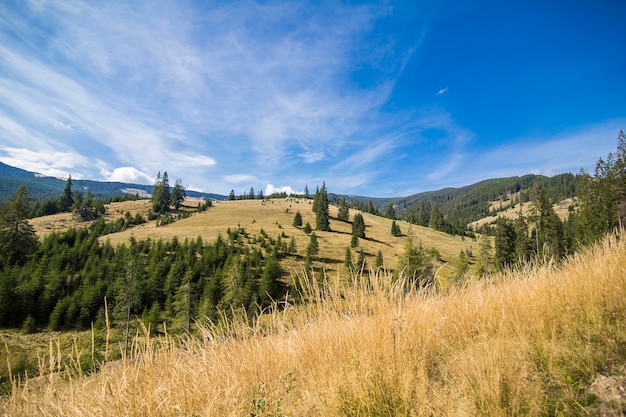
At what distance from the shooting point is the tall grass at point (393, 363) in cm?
188

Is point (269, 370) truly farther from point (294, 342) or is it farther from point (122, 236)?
point (122, 236)

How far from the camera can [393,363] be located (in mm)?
2225

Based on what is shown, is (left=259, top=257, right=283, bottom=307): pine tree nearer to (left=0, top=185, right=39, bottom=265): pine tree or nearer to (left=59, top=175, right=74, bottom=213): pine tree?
(left=0, top=185, right=39, bottom=265): pine tree

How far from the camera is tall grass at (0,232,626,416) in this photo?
188 centimetres

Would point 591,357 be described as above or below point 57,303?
above

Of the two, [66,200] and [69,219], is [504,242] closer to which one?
[69,219]

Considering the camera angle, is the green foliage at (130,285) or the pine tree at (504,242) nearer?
the green foliage at (130,285)

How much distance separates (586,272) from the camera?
3.62m

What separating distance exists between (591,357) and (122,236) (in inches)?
3068

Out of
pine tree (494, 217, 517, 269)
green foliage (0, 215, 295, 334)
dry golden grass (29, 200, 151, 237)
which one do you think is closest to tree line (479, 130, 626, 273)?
pine tree (494, 217, 517, 269)

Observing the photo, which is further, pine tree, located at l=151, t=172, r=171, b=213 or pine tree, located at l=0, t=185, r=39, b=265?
pine tree, located at l=151, t=172, r=171, b=213

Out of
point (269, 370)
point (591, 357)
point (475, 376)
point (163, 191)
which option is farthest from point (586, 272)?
point (163, 191)

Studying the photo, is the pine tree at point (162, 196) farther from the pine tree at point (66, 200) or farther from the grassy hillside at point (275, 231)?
the pine tree at point (66, 200)

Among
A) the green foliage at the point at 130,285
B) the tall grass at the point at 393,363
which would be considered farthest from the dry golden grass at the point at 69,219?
the tall grass at the point at 393,363
